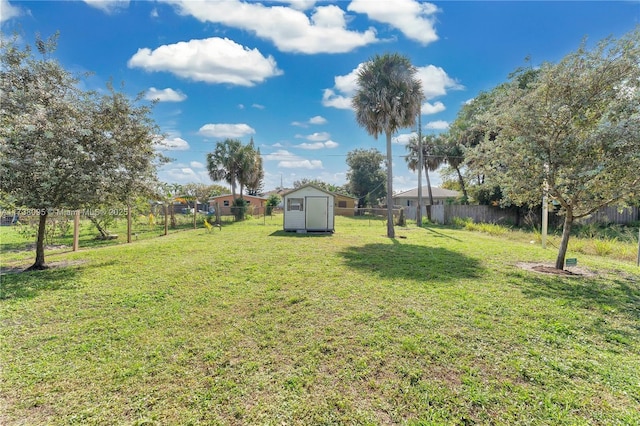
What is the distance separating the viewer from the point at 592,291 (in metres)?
Answer: 5.32

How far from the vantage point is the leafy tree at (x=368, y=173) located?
3991 centimetres

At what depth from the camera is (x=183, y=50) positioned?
433 inches

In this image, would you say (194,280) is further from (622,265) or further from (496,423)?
(622,265)

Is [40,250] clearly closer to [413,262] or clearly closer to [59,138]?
[59,138]

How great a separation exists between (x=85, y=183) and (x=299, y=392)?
631 cm

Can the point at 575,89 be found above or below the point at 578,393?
above

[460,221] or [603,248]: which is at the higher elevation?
[460,221]

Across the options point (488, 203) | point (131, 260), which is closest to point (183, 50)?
point (131, 260)

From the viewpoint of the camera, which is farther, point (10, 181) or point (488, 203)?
point (488, 203)

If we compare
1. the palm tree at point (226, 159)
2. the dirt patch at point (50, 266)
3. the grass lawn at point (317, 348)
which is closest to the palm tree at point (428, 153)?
the palm tree at point (226, 159)

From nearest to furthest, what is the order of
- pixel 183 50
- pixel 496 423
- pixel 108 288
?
pixel 496 423
pixel 108 288
pixel 183 50

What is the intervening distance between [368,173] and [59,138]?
36.5 m

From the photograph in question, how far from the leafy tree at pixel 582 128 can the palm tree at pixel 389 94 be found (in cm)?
701

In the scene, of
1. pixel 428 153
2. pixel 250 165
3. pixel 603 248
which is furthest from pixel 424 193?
pixel 603 248
